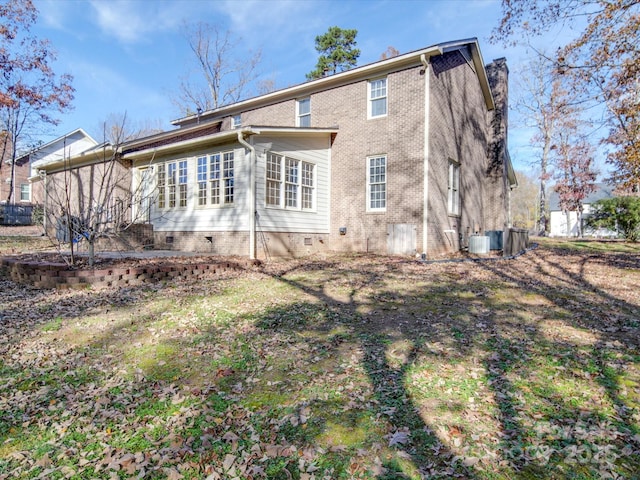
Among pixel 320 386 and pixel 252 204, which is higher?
pixel 252 204

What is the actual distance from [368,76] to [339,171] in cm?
341

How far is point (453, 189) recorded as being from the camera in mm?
14516

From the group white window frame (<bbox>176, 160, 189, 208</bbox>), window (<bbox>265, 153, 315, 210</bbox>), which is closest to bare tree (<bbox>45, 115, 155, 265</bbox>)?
white window frame (<bbox>176, 160, 189, 208</bbox>)

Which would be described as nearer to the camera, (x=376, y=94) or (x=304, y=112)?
(x=376, y=94)

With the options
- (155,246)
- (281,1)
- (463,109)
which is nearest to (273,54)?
(281,1)

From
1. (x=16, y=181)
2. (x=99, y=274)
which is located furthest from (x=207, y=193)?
(x=16, y=181)

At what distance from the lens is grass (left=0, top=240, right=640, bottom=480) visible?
269 centimetres

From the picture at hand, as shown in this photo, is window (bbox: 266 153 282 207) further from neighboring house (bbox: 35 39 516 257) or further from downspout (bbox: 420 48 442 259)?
downspout (bbox: 420 48 442 259)

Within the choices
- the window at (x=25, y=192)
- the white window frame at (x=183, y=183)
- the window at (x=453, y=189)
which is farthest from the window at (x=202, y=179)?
the window at (x=25, y=192)

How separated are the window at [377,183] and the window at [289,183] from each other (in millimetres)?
2036

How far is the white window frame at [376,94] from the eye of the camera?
13.0 meters

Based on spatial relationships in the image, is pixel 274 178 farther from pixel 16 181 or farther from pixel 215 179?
pixel 16 181

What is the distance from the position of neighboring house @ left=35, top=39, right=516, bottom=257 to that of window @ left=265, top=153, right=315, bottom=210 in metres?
0.04

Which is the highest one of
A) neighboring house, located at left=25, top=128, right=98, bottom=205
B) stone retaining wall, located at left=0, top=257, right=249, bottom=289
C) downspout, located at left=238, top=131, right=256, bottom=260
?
neighboring house, located at left=25, top=128, right=98, bottom=205
